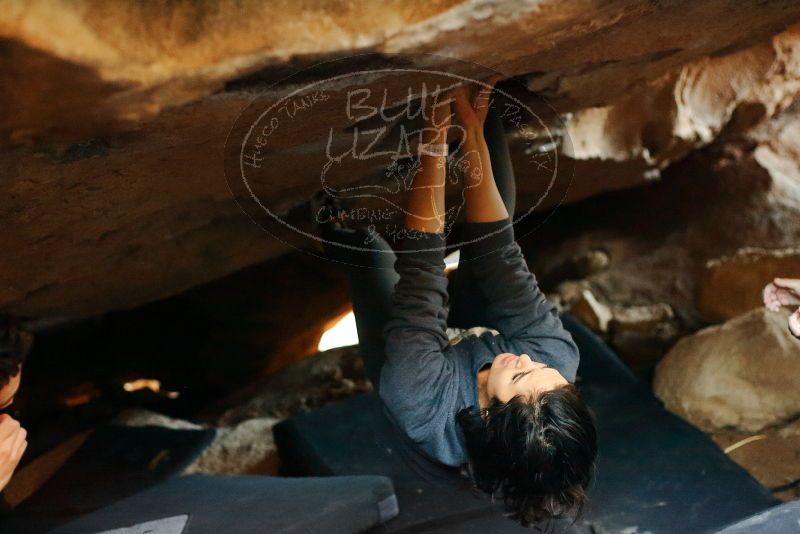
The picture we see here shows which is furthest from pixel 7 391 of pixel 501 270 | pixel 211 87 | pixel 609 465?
pixel 609 465

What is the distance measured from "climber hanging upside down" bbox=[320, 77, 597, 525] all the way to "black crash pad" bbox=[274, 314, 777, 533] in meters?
0.26

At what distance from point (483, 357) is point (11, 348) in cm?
108

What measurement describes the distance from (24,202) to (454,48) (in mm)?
826

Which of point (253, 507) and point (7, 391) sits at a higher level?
point (7, 391)

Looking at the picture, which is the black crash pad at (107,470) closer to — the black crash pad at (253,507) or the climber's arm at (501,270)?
the black crash pad at (253,507)

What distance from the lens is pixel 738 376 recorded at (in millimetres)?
2316

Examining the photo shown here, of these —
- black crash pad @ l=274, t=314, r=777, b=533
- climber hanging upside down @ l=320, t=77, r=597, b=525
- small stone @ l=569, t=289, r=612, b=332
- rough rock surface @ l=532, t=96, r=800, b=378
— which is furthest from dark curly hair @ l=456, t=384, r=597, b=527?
small stone @ l=569, t=289, r=612, b=332

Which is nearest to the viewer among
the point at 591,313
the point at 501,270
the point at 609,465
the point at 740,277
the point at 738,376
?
the point at 501,270

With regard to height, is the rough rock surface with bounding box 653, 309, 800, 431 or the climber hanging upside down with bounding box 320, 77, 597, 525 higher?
the climber hanging upside down with bounding box 320, 77, 597, 525

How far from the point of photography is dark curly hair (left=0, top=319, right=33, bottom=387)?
139 centimetres

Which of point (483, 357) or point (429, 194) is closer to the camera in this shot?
point (429, 194)

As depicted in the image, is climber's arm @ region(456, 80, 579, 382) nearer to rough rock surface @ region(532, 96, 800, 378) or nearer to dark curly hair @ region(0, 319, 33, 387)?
dark curly hair @ region(0, 319, 33, 387)

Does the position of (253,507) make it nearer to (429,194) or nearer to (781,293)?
(429,194)

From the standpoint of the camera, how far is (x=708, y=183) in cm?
283
